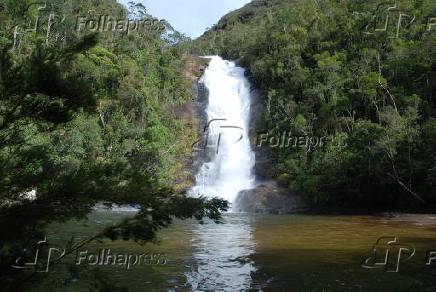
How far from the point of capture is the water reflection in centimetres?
1012

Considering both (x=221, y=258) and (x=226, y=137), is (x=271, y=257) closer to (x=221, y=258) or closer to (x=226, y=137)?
(x=221, y=258)

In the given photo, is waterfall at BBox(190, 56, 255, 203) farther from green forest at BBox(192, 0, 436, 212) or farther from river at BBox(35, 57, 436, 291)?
river at BBox(35, 57, 436, 291)

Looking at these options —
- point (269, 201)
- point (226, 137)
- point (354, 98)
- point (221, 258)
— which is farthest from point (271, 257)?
point (226, 137)

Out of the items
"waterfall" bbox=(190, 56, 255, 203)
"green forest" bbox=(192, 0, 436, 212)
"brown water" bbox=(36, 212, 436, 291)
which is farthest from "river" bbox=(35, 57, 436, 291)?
"waterfall" bbox=(190, 56, 255, 203)

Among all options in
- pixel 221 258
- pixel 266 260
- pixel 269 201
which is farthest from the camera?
pixel 269 201

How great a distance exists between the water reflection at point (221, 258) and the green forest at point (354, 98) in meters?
11.6

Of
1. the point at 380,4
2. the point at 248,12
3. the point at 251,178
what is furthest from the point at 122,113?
the point at 248,12

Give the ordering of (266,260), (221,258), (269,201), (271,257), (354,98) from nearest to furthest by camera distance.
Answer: (266,260)
(221,258)
(271,257)
(269,201)
(354,98)

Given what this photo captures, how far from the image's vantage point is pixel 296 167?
105ft

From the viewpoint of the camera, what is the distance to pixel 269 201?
3039 centimetres

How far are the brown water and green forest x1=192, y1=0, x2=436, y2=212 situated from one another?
7.34 meters

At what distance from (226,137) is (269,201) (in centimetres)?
1012

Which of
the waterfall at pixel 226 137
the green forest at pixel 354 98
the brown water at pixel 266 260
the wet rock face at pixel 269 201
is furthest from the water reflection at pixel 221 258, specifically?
the waterfall at pixel 226 137

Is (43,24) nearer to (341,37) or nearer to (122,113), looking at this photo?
(122,113)
